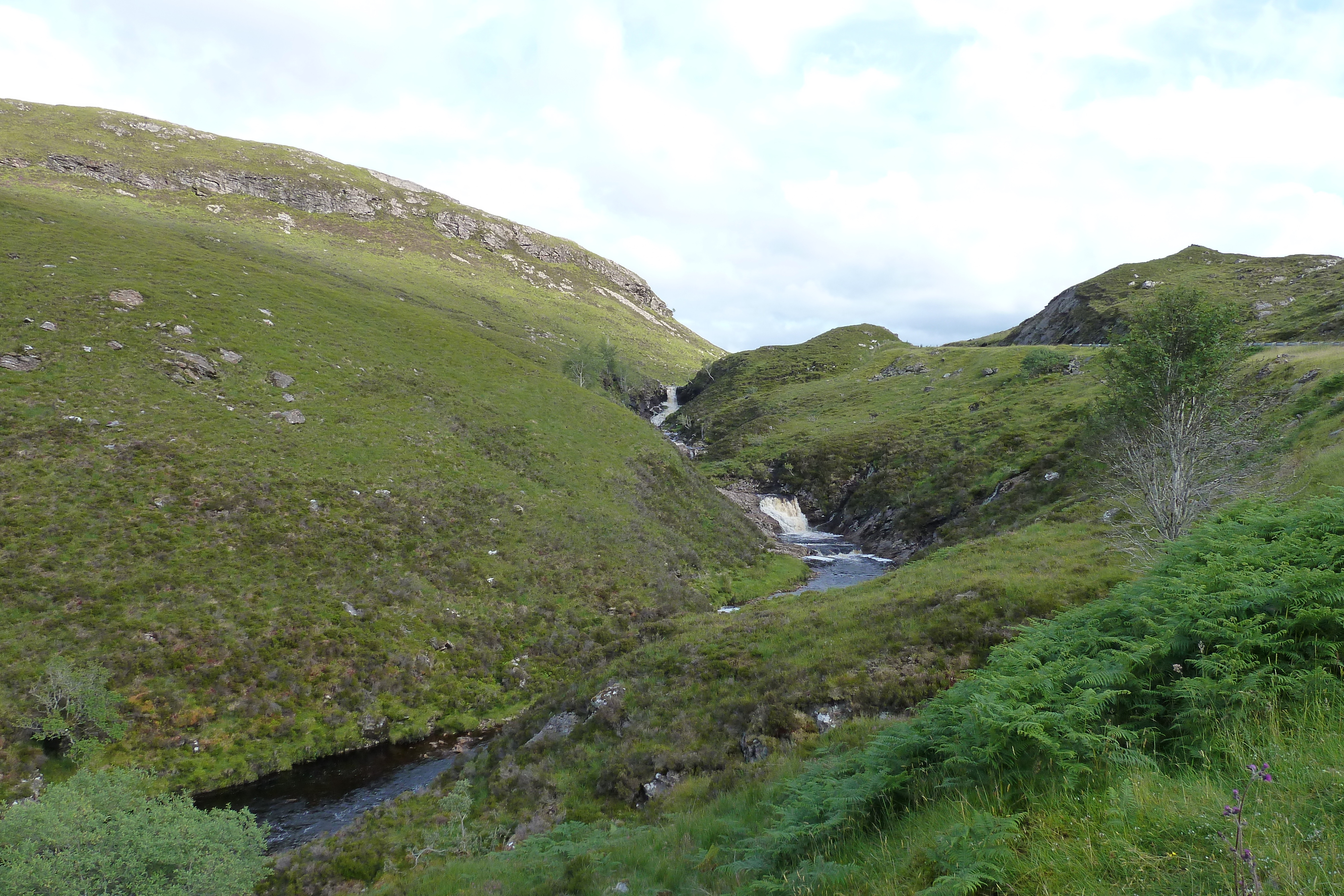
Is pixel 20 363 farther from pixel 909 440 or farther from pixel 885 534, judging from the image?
pixel 909 440

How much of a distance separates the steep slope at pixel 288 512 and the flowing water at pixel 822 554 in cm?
656

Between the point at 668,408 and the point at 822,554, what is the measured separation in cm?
9898

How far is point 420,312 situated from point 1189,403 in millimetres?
Answer: 77554

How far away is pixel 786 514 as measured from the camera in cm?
7331

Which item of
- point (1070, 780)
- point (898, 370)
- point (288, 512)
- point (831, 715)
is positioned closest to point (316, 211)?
point (898, 370)

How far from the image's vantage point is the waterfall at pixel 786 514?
71750 millimetres

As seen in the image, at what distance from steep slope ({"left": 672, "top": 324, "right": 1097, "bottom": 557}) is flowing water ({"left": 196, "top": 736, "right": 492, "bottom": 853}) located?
143 ft

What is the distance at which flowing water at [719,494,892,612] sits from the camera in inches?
1852

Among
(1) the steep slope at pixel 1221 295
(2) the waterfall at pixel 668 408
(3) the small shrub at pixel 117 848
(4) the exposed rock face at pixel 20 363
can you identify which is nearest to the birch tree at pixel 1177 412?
(3) the small shrub at pixel 117 848

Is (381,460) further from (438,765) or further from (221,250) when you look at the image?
(221,250)

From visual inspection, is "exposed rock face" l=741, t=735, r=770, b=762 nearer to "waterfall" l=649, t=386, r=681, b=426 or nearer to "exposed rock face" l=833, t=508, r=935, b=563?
"exposed rock face" l=833, t=508, r=935, b=563

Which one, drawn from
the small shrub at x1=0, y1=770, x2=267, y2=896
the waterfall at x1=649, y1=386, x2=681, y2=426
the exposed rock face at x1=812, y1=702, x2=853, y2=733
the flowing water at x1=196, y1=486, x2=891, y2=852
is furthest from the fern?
the waterfall at x1=649, y1=386, x2=681, y2=426

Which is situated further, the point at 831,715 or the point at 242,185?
the point at 242,185

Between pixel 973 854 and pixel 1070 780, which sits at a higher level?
pixel 1070 780
